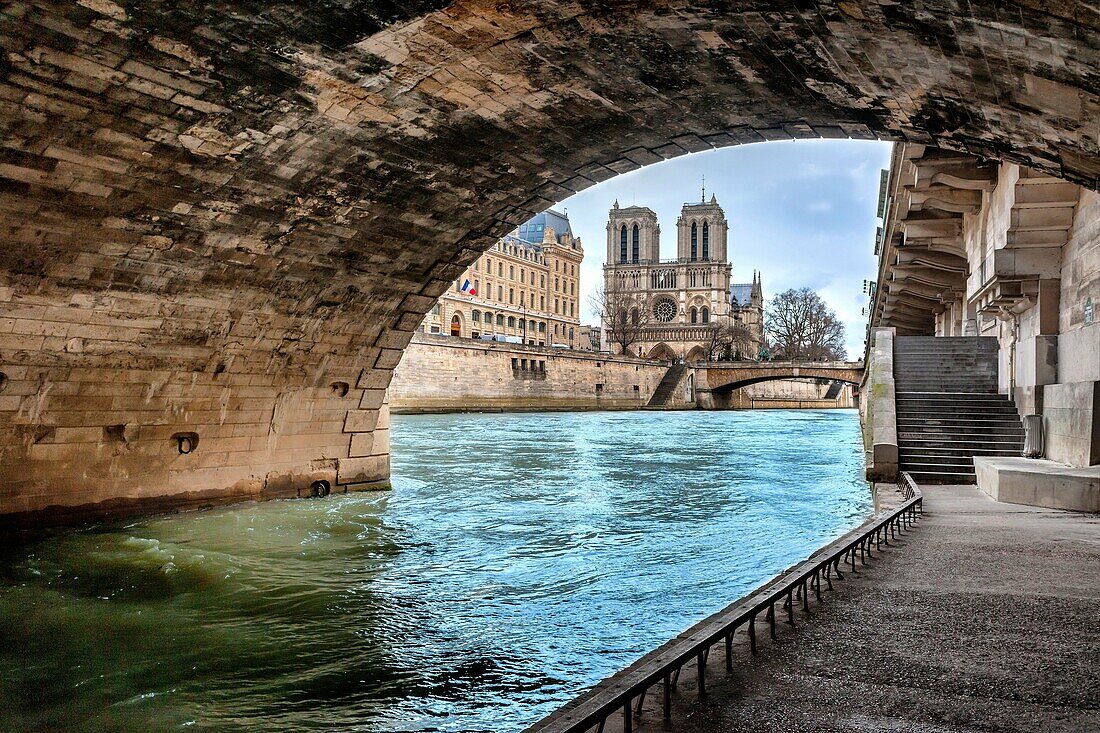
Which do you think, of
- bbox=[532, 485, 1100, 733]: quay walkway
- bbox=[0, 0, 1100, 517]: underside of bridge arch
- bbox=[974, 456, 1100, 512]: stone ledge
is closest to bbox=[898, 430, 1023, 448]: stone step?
bbox=[974, 456, 1100, 512]: stone ledge

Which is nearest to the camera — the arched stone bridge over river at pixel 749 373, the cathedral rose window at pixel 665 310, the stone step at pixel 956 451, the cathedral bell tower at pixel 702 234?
the stone step at pixel 956 451

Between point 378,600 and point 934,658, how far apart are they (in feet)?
16.7

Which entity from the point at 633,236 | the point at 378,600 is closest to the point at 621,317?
the point at 633,236

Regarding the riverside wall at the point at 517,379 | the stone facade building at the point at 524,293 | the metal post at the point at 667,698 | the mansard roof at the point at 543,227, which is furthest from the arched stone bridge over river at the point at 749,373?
the metal post at the point at 667,698

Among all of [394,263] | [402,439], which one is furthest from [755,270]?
[394,263]

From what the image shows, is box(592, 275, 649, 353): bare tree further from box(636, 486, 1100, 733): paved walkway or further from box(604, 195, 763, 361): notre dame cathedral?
box(636, 486, 1100, 733): paved walkway

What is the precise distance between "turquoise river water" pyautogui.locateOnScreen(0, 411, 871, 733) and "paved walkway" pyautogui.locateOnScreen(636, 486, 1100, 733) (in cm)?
158

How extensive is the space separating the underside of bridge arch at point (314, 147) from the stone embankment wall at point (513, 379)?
31.5 m

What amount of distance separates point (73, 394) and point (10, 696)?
5.73 metres

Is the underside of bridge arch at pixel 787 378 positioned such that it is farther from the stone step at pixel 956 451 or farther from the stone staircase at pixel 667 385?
the stone step at pixel 956 451

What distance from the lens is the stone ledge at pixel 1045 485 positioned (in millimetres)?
9453

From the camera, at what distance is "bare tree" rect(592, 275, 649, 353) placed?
88438 millimetres

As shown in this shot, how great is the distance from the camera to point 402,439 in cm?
2844

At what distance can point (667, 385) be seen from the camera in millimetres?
69875
